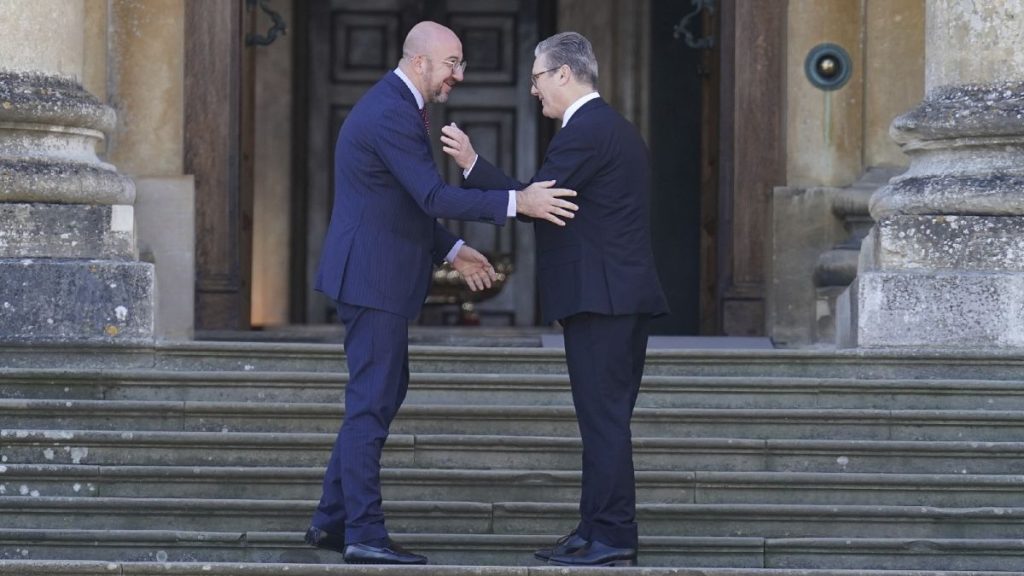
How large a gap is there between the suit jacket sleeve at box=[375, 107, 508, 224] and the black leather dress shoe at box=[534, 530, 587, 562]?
3.29 feet

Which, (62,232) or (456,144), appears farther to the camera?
(62,232)

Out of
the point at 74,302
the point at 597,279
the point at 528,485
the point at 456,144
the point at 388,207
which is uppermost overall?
the point at 456,144

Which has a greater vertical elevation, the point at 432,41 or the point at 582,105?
the point at 432,41

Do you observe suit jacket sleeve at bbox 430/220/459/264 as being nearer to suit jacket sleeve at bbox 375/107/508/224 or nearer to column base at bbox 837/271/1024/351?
suit jacket sleeve at bbox 375/107/508/224

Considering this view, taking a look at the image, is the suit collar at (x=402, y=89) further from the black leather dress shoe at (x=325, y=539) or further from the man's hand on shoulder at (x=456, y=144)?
the black leather dress shoe at (x=325, y=539)

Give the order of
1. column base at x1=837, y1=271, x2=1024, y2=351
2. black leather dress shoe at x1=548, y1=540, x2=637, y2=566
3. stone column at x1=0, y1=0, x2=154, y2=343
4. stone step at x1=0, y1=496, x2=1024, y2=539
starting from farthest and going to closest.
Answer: stone column at x1=0, y1=0, x2=154, y2=343 < column base at x1=837, y1=271, x2=1024, y2=351 < stone step at x1=0, y1=496, x2=1024, y2=539 < black leather dress shoe at x1=548, y1=540, x2=637, y2=566

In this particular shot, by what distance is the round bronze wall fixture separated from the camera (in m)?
10.2

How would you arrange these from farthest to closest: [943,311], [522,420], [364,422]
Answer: [943,311], [522,420], [364,422]

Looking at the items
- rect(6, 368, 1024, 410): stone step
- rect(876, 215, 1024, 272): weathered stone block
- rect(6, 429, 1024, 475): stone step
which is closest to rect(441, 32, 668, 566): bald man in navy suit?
rect(6, 429, 1024, 475): stone step

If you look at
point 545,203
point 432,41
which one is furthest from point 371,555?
point 432,41

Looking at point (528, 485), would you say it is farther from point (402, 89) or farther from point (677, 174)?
point (677, 174)

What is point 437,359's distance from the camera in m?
8.00

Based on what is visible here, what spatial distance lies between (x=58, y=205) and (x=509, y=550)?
282cm

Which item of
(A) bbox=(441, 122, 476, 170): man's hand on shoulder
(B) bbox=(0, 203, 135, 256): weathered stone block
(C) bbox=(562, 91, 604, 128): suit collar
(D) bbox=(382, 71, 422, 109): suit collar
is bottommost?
(B) bbox=(0, 203, 135, 256): weathered stone block
